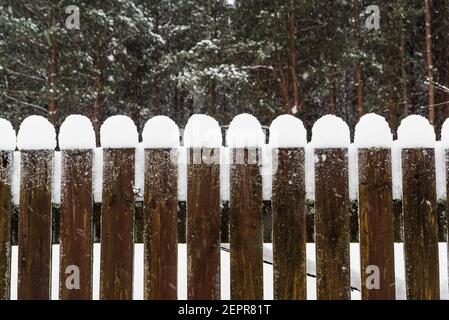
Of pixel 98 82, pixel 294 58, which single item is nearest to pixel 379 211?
pixel 294 58

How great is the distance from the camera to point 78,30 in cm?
1700

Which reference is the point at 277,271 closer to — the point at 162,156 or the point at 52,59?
the point at 162,156

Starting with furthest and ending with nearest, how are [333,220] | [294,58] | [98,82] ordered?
1. [98,82]
2. [294,58]
3. [333,220]

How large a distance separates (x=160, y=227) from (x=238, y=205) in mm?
371

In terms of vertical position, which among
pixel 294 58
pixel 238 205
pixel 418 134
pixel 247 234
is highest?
pixel 294 58

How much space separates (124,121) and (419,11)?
1684 centimetres

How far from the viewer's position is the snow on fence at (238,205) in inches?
86.0

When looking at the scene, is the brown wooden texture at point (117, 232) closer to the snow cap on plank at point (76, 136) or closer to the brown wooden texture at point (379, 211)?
the snow cap on plank at point (76, 136)

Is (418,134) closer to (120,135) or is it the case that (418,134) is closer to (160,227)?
(160,227)

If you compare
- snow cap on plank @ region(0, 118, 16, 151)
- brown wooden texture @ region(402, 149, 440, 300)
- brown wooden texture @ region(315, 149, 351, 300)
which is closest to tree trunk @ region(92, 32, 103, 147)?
snow cap on plank @ region(0, 118, 16, 151)

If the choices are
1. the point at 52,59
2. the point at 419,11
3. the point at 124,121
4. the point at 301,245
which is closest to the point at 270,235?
the point at 301,245

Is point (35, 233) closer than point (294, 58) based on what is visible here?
Yes

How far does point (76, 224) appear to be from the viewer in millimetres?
2215

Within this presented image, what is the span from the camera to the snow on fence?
218 cm
